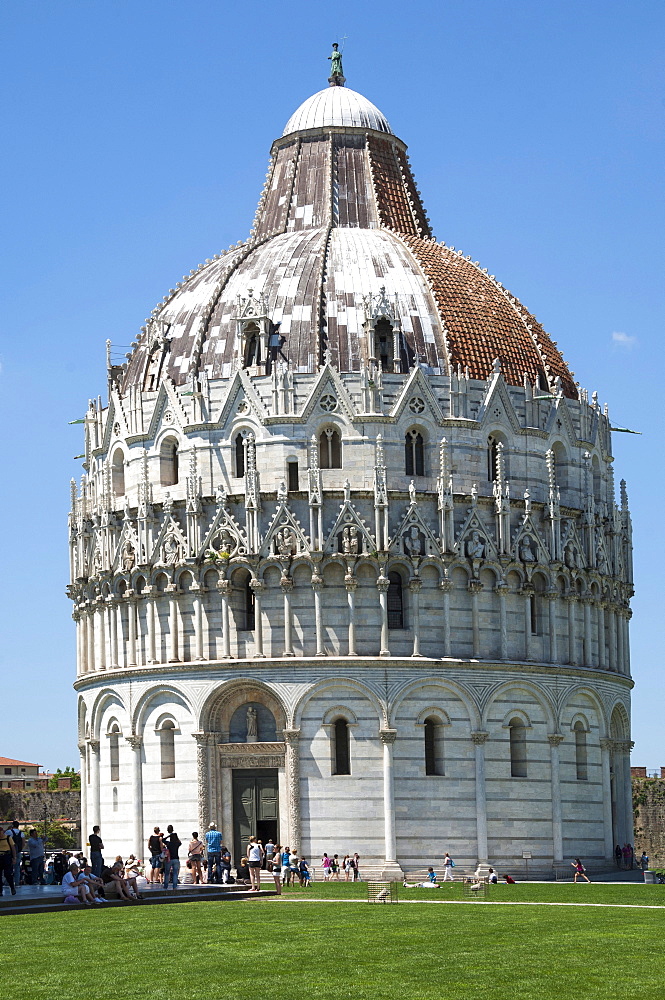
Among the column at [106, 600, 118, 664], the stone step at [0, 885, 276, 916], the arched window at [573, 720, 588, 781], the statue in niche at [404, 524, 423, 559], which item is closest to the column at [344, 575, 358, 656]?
the statue in niche at [404, 524, 423, 559]

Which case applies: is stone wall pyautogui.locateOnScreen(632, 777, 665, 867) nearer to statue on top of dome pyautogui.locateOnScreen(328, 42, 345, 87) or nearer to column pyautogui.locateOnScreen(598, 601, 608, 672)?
column pyautogui.locateOnScreen(598, 601, 608, 672)

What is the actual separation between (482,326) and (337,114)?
13342 mm

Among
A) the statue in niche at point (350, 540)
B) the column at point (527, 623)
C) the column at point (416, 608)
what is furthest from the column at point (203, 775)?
the column at point (527, 623)

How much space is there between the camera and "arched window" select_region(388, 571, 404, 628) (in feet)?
222

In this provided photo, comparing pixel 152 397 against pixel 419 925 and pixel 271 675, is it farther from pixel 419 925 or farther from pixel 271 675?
pixel 419 925

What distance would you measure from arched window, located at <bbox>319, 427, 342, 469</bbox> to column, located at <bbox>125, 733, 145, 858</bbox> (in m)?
13.3

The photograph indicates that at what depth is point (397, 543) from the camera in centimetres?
6725

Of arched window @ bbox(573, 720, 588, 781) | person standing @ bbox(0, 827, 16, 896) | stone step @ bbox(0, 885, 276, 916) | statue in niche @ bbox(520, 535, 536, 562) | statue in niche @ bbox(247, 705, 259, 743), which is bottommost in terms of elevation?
stone step @ bbox(0, 885, 276, 916)

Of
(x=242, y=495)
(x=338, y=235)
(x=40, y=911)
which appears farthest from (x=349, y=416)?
(x=40, y=911)

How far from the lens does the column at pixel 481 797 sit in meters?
66.9

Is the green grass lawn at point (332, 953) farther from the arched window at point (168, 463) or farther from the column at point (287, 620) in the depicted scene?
the arched window at point (168, 463)

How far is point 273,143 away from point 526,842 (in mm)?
34120

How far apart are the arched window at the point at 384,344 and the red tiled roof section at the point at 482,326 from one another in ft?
8.64

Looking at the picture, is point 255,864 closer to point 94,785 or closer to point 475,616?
point 475,616
